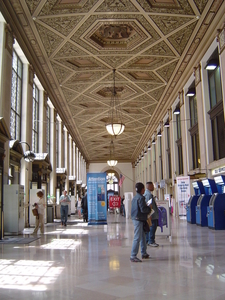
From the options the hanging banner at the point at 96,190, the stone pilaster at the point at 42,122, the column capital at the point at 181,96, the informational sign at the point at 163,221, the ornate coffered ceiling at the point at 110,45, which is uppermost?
the ornate coffered ceiling at the point at 110,45

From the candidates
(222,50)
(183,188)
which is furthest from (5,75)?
(183,188)

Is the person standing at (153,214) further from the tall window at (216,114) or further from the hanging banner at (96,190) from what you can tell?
the hanging banner at (96,190)

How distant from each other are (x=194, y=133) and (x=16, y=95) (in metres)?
7.84

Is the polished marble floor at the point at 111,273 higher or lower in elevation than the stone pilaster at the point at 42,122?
lower

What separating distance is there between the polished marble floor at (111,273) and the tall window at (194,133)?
8477 millimetres

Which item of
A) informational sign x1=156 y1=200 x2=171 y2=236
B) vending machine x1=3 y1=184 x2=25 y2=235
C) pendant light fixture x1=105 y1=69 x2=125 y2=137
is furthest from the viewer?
pendant light fixture x1=105 y1=69 x2=125 y2=137

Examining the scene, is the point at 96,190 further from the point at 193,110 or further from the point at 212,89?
the point at 193,110

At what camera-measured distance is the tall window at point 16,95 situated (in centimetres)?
1171

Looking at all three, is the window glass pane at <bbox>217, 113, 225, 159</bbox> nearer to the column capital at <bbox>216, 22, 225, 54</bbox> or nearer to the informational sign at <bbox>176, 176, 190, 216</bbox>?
the column capital at <bbox>216, 22, 225, 54</bbox>

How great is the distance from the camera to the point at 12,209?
9.34 meters

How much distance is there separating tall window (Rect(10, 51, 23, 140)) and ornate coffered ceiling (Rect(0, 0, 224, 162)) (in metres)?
0.58

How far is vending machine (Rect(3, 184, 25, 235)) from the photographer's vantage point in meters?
9.27

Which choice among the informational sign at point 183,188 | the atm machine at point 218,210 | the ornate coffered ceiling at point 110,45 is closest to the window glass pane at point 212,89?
the ornate coffered ceiling at point 110,45

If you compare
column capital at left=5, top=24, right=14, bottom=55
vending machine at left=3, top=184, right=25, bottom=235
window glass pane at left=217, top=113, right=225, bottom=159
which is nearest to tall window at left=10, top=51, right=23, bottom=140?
column capital at left=5, top=24, right=14, bottom=55
